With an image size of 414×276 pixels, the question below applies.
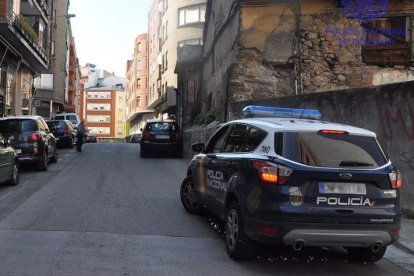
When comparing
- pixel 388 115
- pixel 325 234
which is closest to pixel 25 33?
pixel 388 115

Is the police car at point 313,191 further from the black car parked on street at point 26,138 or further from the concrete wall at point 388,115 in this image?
the black car parked on street at point 26,138

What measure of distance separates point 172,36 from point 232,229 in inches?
1523

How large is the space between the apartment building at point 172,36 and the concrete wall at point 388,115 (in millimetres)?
26840

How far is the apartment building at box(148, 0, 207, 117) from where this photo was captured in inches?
1665

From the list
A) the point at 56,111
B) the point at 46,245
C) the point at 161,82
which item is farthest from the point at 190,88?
the point at 56,111

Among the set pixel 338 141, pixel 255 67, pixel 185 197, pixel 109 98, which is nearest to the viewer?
pixel 338 141

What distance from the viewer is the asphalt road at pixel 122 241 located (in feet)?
18.8

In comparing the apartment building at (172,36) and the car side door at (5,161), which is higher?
the apartment building at (172,36)

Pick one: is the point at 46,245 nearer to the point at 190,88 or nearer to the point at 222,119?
the point at 222,119

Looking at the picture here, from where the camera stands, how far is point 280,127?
591cm

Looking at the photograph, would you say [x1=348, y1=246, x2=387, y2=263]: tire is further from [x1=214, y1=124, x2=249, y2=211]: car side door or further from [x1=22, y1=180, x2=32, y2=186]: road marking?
[x1=22, y1=180, x2=32, y2=186]: road marking

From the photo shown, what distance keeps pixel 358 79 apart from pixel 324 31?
2201 mm

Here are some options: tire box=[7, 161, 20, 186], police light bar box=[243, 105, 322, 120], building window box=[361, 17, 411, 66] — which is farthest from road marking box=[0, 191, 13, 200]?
building window box=[361, 17, 411, 66]

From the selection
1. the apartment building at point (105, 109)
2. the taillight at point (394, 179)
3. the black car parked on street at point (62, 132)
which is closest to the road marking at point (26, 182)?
the taillight at point (394, 179)
